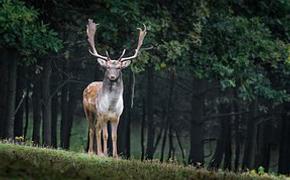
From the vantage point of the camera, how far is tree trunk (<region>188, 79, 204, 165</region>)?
34.5 m

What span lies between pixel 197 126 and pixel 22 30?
1697 cm

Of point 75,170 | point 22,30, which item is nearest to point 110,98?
point 22,30

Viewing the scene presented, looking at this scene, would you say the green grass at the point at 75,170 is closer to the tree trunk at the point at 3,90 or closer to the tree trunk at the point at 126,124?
the tree trunk at the point at 3,90

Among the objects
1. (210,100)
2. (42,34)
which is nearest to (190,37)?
(42,34)

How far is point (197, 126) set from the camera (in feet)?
115

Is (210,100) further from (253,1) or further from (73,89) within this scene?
(253,1)

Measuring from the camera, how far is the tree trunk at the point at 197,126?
34.5m

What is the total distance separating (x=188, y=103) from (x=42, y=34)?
3110 cm

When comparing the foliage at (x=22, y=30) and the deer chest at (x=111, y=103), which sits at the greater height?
the foliage at (x=22, y=30)

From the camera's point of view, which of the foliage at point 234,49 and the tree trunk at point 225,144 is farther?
the tree trunk at point 225,144

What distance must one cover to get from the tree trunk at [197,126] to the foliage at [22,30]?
15.3 meters

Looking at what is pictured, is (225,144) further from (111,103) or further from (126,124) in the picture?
(111,103)

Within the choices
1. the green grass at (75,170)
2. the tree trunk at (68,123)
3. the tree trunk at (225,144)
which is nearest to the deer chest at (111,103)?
the green grass at (75,170)

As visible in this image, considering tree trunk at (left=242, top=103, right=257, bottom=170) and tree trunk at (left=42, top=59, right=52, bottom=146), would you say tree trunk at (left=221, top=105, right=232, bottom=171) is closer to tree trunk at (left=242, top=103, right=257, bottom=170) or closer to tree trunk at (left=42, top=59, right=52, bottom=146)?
tree trunk at (left=242, top=103, right=257, bottom=170)
